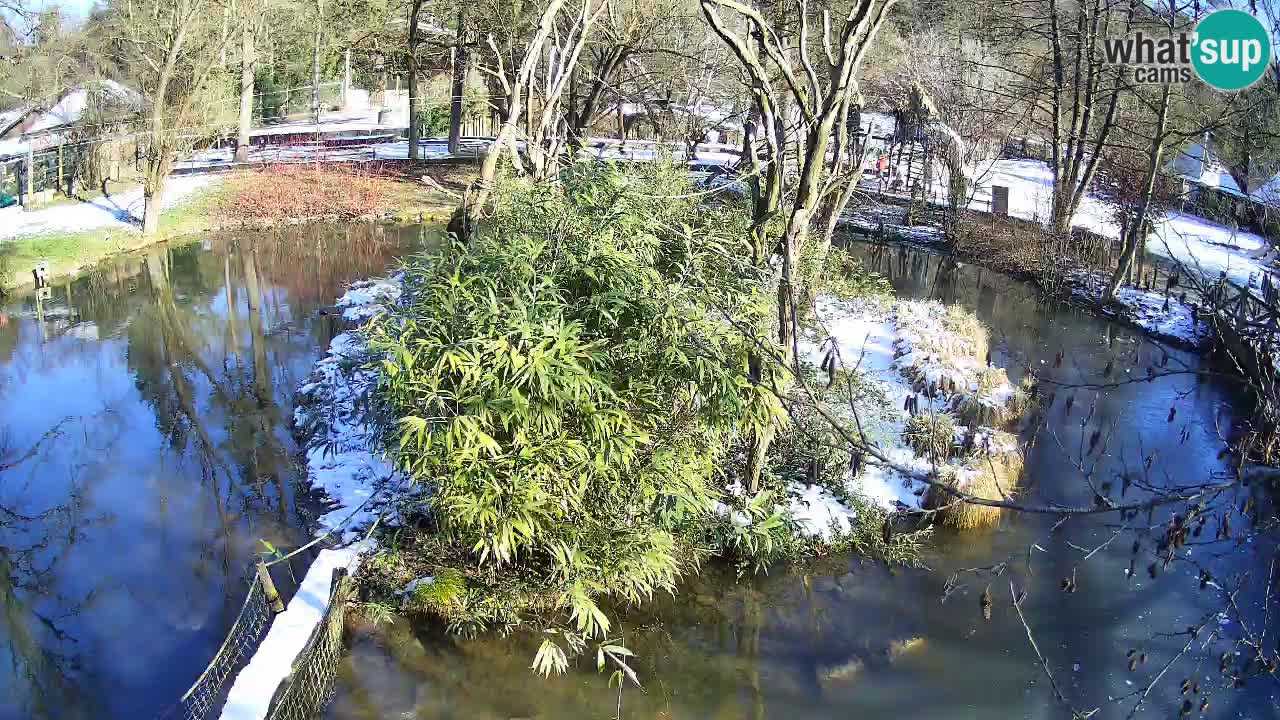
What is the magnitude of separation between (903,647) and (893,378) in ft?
14.2

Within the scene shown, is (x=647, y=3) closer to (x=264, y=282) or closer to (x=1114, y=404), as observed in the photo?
(x=264, y=282)

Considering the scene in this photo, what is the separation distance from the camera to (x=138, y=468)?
941 centimetres

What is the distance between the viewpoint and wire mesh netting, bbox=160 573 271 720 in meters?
5.88

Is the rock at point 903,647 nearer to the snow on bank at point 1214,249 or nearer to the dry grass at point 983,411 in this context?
the dry grass at point 983,411

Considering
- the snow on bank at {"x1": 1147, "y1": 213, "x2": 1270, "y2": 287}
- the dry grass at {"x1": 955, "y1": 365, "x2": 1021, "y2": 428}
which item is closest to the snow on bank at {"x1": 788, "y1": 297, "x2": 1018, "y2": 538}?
the dry grass at {"x1": 955, "y1": 365, "x2": 1021, "y2": 428}

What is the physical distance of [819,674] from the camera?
6.75 metres

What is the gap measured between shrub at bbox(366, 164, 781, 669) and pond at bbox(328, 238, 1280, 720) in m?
0.36

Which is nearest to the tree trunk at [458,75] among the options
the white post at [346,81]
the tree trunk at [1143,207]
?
the white post at [346,81]

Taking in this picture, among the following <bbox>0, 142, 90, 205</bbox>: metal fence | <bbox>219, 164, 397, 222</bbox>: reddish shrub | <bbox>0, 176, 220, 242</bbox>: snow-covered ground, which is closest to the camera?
<bbox>0, 176, 220, 242</bbox>: snow-covered ground

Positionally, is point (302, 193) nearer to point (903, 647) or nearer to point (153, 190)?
point (153, 190)

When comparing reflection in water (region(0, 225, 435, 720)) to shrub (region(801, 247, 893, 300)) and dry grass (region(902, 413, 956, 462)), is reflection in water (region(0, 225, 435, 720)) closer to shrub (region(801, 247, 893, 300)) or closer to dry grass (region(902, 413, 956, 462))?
dry grass (region(902, 413, 956, 462))

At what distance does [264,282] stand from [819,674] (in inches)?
480

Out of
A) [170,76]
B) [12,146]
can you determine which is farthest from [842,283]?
[12,146]

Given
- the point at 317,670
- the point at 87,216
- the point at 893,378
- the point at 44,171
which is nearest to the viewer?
the point at 317,670
